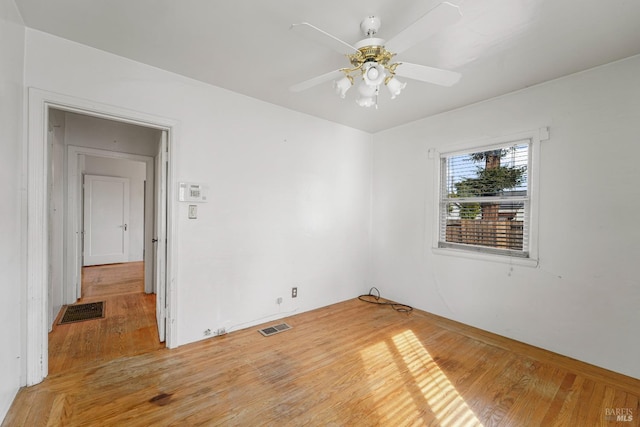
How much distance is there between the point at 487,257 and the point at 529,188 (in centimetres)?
84

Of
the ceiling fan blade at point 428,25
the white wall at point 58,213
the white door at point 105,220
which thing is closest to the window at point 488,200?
the ceiling fan blade at point 428,25

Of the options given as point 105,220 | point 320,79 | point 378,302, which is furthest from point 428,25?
point 105,220

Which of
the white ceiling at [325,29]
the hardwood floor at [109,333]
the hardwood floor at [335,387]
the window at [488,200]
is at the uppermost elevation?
the white ceiling at [325,29]

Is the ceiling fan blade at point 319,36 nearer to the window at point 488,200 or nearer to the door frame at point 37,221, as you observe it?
the door frame at point 37,221

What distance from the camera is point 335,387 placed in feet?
6.70

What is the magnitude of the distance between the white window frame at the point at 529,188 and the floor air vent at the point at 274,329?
6.87ft

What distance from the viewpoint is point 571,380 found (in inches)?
85.1

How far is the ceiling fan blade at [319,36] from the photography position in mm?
1351

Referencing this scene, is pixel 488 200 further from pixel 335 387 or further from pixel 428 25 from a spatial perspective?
pixel 335 387

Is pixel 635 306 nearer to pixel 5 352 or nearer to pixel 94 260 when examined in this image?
pixel 5 352

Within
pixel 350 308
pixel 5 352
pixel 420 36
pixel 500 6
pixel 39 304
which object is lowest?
pixel 350 308

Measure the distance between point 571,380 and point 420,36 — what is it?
2.81m

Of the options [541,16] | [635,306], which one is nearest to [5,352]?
[541,16]

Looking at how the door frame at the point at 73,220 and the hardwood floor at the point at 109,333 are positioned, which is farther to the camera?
the door frame at the point at 73,220
